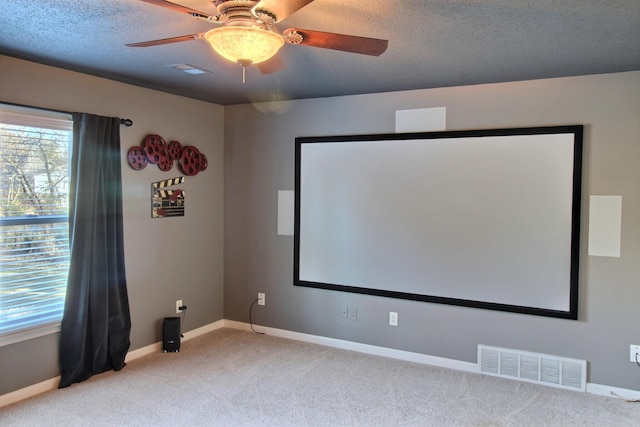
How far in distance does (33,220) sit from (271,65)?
2.05m

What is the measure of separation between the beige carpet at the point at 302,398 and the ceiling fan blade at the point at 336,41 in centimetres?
230

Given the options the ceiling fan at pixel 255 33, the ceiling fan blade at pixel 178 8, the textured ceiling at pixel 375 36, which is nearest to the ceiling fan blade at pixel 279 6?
the ceiling fan at pixel 255 33

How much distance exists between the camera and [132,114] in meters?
3.94

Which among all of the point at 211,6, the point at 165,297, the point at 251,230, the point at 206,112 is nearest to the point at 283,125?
the point at 206,112

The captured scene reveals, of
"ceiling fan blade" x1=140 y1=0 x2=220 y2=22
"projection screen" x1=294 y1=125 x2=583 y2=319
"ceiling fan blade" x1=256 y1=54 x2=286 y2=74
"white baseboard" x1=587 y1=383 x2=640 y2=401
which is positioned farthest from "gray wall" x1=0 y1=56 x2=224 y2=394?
"white baseboard" x1=587 y1=383 x2=640 y2=401

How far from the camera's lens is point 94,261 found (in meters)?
3.56

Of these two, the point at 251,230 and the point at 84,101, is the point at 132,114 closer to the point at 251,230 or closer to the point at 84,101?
the point at 84,101

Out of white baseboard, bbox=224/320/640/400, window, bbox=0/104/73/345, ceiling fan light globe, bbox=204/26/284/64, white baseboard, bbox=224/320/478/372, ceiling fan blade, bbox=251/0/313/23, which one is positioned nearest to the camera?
ceiling fan blade, bbox=251/0/313/23

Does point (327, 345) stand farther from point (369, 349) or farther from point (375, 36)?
point (375, 36)

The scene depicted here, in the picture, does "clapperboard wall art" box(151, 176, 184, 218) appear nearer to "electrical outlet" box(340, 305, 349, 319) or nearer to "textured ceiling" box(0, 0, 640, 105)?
"textured ceiling" box(0, 0, 640, 105)

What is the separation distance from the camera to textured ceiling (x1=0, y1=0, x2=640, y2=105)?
2189 millimetres

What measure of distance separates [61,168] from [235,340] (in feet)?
7.38

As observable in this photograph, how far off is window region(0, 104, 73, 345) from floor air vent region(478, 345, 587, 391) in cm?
344

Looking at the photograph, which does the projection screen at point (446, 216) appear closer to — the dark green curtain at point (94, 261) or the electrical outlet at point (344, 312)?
the electrical outlet at point (344, 312)
